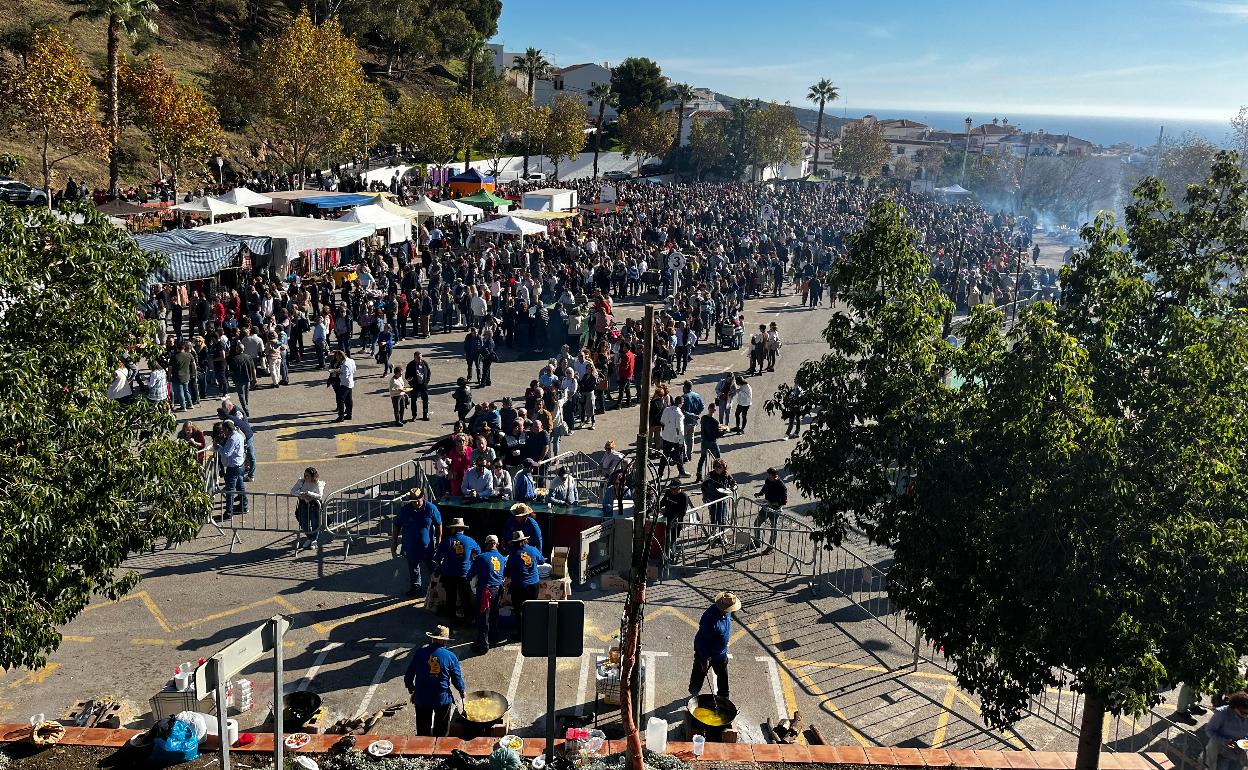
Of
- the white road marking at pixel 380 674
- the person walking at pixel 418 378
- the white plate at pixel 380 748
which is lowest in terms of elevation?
the white road marking at pixel 380 674

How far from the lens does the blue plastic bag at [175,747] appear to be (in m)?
8.14

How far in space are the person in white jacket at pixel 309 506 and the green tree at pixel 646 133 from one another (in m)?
75.7

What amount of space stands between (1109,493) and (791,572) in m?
7.22

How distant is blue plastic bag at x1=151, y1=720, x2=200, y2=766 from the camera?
814 centimetres

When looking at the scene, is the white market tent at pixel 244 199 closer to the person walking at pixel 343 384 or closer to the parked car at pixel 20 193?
the parked car at pixel 20 193

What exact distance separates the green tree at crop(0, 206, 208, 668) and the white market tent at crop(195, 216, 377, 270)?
19.2m

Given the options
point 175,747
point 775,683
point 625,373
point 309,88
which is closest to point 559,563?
point 775,683

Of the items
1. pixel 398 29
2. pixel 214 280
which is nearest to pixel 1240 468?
pixel 214 280

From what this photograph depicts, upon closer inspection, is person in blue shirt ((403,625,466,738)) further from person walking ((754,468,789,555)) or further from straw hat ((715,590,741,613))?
person walking ((754,468,789,555))

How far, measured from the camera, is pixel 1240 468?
7500 millimetres

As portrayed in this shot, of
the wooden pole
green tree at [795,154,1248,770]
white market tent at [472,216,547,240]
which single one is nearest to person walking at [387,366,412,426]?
green tree at [795,154,1248,770]

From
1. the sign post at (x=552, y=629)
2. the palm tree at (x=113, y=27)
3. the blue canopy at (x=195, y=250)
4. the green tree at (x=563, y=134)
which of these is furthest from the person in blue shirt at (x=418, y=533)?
the green tree at (x=563, y=134)

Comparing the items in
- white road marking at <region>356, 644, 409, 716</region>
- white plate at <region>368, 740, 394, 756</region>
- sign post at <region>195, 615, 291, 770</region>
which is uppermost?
sign post at <region>195, 615, 291, 770</region>

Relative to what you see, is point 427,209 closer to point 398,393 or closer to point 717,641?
point 398,393
